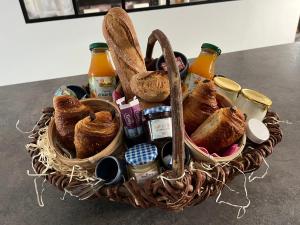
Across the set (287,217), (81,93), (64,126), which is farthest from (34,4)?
(287,217)

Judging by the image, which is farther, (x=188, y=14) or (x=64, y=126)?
(x=188, y=14)

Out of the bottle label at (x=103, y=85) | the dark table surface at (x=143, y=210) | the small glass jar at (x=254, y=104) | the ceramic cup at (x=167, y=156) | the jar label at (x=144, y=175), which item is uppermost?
the bottle label at (x=103, y=85)

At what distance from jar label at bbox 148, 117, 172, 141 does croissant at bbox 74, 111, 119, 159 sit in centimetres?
10

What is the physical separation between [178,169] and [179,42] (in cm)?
213

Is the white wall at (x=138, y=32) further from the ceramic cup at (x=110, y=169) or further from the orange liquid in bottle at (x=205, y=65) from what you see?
the ceramic cup at (x=110, y=169)

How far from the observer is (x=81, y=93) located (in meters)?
0.77

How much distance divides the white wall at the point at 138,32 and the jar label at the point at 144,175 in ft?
6.15

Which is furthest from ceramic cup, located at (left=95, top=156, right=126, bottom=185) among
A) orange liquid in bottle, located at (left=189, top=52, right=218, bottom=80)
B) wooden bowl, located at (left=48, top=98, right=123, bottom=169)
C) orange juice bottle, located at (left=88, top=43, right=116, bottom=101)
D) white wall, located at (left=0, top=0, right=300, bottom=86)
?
white wall, located at (left=0, top=0, right=300, bottom=86)

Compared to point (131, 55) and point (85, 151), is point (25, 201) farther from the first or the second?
point (131, 55)

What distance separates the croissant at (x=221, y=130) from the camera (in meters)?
0.57

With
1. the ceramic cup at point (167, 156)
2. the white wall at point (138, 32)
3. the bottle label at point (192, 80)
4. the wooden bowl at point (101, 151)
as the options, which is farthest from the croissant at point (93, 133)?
the white wall at point (138, 32)

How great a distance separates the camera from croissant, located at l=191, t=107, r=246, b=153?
57cm

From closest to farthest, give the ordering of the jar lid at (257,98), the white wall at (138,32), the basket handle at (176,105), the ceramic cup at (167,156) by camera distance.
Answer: the basket handle at (176,105) < the ceramic cup at (167,156) < the jar lid at (257,98) < the white wall at (138,32)

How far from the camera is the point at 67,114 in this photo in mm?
593
